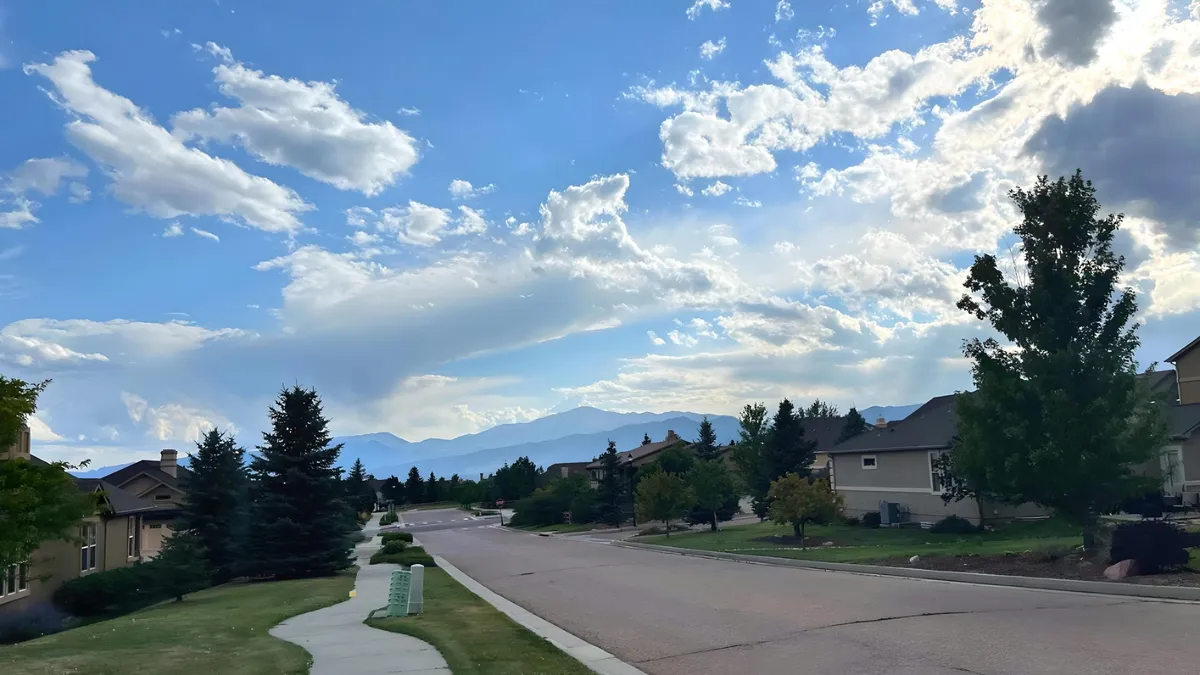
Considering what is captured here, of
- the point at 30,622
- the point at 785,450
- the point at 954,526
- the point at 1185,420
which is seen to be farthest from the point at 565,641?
the point at 1185,420

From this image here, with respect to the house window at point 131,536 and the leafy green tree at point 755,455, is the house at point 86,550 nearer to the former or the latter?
the house window at point 131,536

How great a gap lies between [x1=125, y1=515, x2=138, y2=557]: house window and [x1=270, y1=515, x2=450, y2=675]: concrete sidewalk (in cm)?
2336

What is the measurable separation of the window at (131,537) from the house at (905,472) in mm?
32159

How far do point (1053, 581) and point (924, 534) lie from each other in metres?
16.5

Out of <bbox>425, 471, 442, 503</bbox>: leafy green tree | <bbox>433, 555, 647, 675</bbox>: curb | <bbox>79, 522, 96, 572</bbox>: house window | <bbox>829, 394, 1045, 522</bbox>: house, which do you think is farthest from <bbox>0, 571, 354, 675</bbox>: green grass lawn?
<bbox>425, 471, 442, 503</bbox>: leafy green tree

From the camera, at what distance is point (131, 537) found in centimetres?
3828

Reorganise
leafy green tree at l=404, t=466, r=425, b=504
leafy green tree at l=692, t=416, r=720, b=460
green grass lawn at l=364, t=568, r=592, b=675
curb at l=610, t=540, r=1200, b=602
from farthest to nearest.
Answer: leafy green tree at l=404, t=466, r=425, b=504
leafy green tree at l=692, t=416, r=720, b=460
curb at l=610, t=540, r=1200, b=602
green grass lawn at l=364, t=568, r=592, b=675

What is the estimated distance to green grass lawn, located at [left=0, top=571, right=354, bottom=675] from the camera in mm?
10258

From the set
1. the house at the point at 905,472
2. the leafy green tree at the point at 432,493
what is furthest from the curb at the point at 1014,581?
the leafy green tree at the point at 432,493

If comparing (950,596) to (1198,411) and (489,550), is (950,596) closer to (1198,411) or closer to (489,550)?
(489,550)

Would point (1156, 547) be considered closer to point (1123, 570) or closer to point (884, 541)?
point (1123, 570)

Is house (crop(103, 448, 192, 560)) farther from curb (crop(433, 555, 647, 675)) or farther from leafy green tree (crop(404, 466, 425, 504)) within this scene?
leafy green tree (crop(404, 466, 425, 504))

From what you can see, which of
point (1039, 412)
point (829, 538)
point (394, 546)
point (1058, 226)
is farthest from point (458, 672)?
point (394, 546)

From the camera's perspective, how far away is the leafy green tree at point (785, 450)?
4194cm
